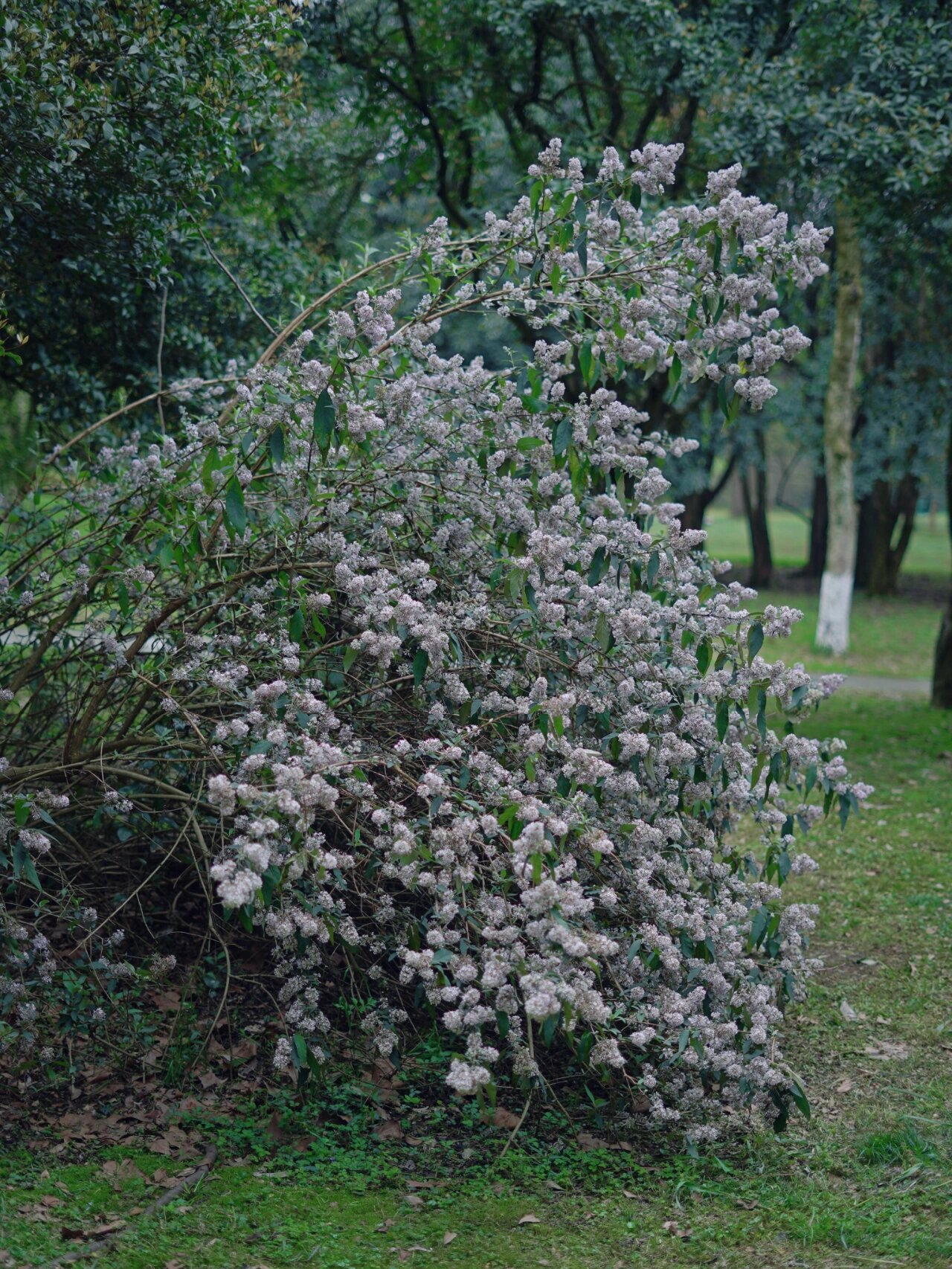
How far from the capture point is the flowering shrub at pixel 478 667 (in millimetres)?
4047

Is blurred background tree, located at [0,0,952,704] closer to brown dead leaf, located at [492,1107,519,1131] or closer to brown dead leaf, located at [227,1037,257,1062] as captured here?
brown dead leaf, located at [227,1037,257,1062]

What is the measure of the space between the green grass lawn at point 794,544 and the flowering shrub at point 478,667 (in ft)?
50.6

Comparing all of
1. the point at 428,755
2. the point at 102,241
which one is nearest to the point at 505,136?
the point at 102,241

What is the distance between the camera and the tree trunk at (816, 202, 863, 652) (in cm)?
1458

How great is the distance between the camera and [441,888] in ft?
12.6

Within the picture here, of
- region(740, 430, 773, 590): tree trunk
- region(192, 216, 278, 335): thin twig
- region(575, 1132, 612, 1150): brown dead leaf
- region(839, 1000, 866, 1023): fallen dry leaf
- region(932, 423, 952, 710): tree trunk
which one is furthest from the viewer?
region(740, 430, 773, 590): tree trunk

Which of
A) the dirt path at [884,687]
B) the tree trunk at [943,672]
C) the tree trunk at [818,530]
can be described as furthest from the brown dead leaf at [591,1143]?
the tree trunk at [818,530]

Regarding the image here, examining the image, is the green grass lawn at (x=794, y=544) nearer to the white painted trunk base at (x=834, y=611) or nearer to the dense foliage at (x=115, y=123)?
the white painted trunk base at (x=834, y=611)

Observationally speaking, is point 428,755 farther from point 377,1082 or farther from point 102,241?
point 102,241

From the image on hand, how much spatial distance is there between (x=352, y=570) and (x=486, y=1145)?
205cm

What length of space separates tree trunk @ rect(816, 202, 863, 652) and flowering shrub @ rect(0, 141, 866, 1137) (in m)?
10.1

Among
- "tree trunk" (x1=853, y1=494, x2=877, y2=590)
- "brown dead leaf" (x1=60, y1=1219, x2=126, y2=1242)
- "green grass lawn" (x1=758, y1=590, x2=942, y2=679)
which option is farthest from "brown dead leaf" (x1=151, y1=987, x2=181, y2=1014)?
"tree trunk" (x1=853, y1=494, x2=877, y2=590)

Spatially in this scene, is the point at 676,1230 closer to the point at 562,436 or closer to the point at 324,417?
the point at 562,436

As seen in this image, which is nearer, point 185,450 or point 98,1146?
point 98,1146
